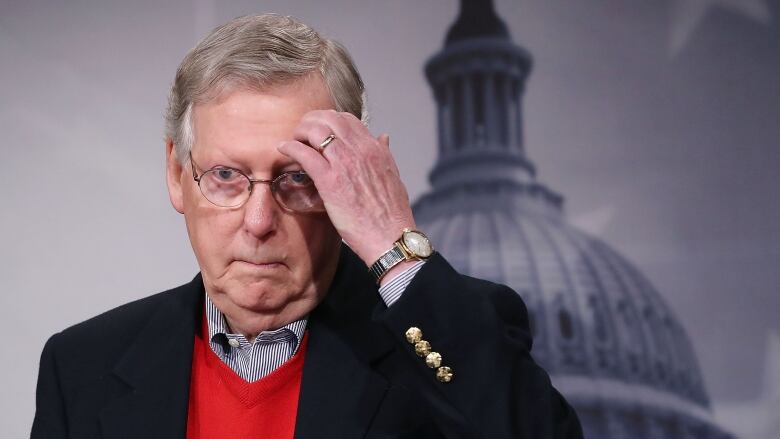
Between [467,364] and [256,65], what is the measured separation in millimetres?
546

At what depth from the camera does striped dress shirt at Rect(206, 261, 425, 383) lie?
61.9 inches

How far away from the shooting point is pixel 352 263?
5.56ft

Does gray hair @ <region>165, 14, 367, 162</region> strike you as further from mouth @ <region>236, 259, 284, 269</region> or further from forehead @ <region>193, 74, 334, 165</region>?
mouth @ <region>236, 259, 284, 269</region>

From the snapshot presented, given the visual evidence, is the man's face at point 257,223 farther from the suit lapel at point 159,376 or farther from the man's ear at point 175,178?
the suit lapel at point 159,376

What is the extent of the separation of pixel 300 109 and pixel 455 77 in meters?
2.26

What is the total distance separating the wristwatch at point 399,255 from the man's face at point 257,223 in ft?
0.42

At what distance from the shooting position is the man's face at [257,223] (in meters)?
1.42

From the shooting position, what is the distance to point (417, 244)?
142cm

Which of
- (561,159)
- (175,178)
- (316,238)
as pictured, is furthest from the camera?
(561,159)

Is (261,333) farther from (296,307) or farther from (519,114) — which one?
(519,114)

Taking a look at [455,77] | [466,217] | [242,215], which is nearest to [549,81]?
[455,77]

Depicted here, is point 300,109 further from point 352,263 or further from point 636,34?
point 636,34

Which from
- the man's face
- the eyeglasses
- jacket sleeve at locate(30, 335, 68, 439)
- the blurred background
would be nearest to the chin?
the man's face

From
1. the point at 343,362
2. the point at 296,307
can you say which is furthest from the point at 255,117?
the point at 343,362
